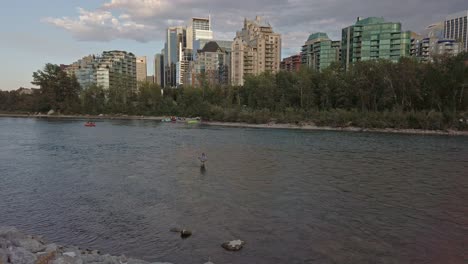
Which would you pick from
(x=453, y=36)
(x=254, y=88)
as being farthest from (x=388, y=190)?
(x=453, y=36)

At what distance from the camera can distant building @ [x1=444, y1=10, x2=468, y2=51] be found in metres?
170

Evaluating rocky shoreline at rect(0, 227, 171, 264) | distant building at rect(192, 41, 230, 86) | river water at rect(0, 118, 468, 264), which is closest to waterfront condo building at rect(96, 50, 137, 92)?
distant building at rect(192, 41, 230, 86)

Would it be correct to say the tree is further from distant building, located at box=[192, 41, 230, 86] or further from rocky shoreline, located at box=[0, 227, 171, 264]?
rocky shoreline, located at box=[0, 227, 171, 264]

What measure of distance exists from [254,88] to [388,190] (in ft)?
227

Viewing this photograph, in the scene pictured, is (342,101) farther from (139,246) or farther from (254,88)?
(139,246)

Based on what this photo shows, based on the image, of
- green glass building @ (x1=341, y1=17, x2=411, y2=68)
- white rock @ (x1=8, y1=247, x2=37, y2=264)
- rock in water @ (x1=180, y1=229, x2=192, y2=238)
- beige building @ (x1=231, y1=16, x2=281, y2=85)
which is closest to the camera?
white rock @ (x1=8, y1=247, x2=37, y2=264)

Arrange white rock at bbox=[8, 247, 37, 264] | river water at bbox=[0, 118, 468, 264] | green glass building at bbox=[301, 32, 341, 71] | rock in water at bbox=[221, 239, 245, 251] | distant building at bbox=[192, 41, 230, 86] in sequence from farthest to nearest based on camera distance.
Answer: distant building at bbox=[192, 41, 230, 86]
green glass building at bbox=[301, 32, 341, 71]
river water at bbox=[0, 118, 468, 264]
rock in water at bbox=[221, 239, 245, 251]
white rock at bbox=[8, 247, 37, 264]

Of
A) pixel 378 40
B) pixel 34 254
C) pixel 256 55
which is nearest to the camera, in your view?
pixel 34 254

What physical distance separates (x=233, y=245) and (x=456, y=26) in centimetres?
20874

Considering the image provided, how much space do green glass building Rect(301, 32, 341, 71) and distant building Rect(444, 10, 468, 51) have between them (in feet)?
291

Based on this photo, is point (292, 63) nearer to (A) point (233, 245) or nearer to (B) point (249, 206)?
(B) point (249, 206)

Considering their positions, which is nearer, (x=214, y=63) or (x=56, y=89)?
(x=56, y=89)

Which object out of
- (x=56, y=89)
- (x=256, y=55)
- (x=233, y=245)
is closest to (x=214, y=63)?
(x=256, y=55)

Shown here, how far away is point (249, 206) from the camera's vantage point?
1506 cm
